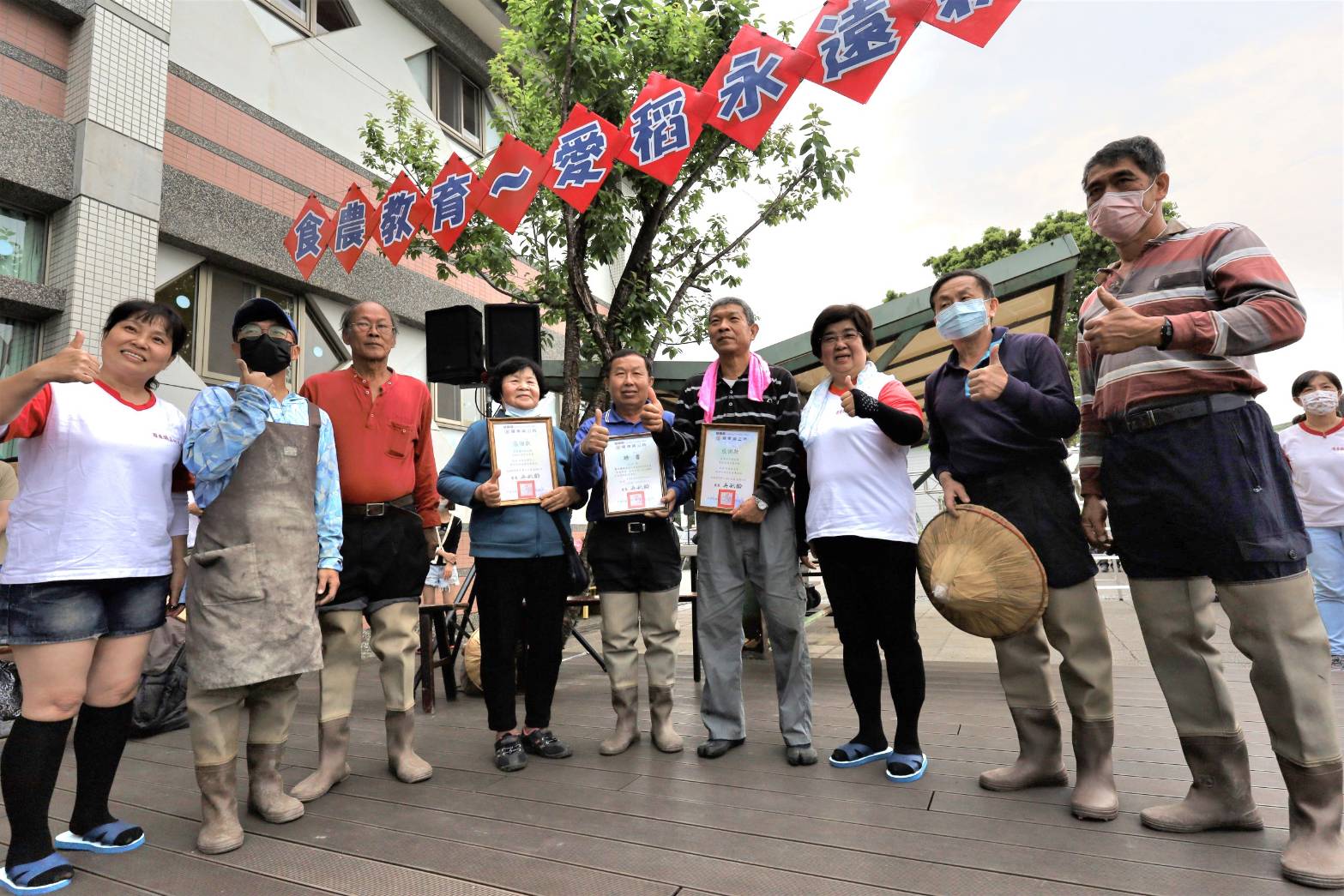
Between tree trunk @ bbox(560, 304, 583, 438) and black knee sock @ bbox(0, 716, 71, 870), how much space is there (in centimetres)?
482

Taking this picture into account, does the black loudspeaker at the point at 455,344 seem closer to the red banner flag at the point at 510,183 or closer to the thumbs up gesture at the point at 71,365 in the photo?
the red banner flag at the point at 510,183

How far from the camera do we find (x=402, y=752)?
3.11 m

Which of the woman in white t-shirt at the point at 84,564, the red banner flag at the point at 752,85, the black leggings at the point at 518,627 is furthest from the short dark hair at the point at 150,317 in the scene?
the red banner flag at the point at 752,85

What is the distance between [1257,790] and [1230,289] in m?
1.89

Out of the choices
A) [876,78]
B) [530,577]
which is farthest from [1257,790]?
[876,78]

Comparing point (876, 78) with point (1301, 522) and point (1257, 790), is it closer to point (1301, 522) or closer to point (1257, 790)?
point (1301, 522)

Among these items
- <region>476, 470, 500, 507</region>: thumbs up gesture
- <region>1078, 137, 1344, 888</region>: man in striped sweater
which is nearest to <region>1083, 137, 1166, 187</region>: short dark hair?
<region>1078, 137, 1344, 888</region>: man in striped sweater

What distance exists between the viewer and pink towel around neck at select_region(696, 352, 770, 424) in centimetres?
344

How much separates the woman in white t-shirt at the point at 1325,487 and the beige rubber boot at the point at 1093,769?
13.6 ft

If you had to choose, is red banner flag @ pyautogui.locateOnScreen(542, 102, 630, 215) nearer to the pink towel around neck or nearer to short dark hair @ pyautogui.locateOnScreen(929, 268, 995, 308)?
the pink towel around neck

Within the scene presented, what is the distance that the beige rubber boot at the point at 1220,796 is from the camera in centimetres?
228

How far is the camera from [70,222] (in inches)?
240

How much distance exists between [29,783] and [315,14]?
9781 millimetres

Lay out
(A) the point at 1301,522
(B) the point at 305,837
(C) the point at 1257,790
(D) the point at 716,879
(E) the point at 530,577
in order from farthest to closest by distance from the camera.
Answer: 1. (E) the point at 530,577
2. (C) the point at 1257,790
3. (B) the point at 305,837
4. (A) the point at 1301,522
5. (D) the point at 716,879
